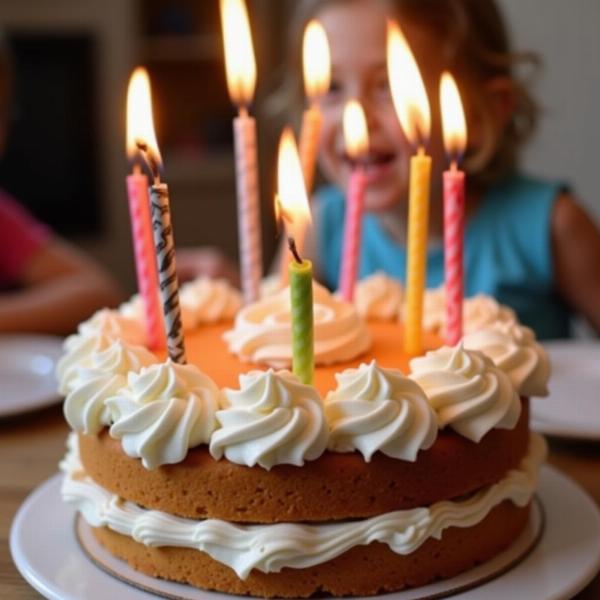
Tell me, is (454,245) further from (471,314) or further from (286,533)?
(286,533)

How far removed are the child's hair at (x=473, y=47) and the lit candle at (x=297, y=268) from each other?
1.08 metres

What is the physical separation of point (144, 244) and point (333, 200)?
1.37 m

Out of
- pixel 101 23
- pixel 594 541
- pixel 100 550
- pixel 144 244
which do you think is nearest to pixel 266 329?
pixel 144 244

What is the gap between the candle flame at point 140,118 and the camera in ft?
3.30

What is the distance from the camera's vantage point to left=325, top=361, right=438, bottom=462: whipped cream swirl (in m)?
0.92

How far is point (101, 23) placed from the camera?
183 inches

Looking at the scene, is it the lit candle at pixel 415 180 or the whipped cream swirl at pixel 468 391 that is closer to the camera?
the whipped cream swirl at pixel 468 391

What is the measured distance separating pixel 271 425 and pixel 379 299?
1.71 ft

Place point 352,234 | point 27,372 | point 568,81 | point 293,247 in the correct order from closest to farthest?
point 293,247, point 352,234, point 27,372, point 568,81

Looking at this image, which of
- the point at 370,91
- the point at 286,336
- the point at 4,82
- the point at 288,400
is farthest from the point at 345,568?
the point at 4,82

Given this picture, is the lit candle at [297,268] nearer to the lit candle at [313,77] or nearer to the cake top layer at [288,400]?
the cake top layer at [288,400]

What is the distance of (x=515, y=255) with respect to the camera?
220 cm

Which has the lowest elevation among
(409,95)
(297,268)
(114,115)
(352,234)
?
(114,115)

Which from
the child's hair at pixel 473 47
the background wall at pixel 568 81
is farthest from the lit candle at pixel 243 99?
the background wall at pixel 568 81
